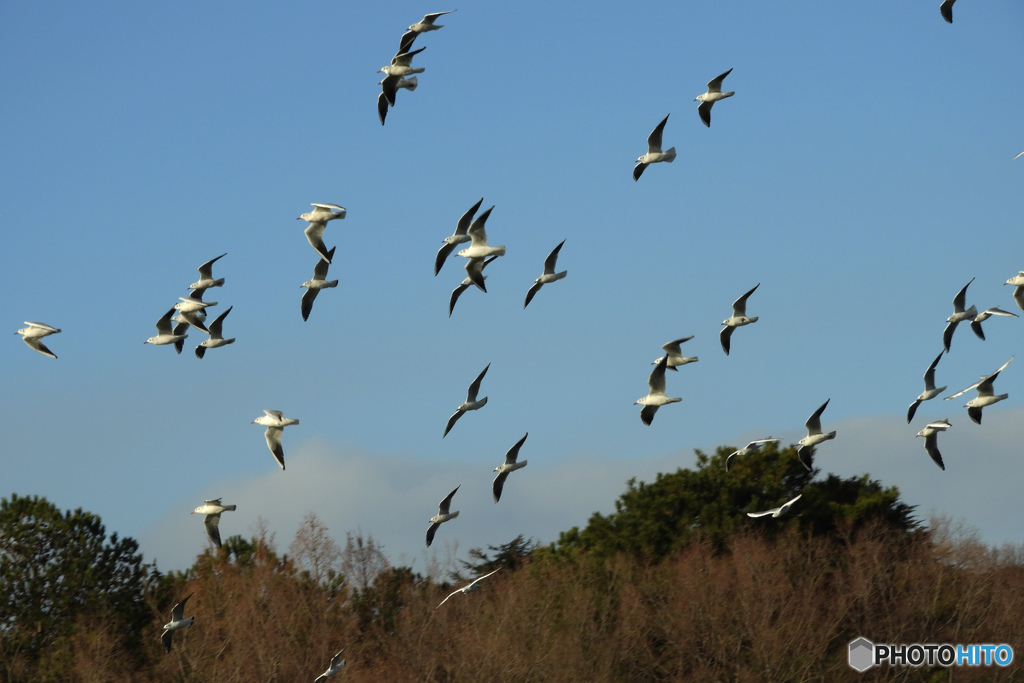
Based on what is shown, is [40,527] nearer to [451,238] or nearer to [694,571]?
[694,571]

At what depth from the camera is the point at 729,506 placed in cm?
5472

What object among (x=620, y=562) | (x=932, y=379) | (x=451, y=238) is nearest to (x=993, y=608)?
(x=620, y=562)

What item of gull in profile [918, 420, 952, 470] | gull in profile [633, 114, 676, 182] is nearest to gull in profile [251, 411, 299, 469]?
gull in profile [633, 114, 676, 182]

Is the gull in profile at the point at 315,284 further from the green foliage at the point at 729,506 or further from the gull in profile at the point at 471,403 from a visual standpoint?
the green foliage at the point at 729,506

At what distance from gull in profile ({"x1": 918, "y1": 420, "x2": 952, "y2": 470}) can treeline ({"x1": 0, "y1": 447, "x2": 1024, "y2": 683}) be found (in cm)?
1470

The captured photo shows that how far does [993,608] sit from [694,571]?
10979 mm

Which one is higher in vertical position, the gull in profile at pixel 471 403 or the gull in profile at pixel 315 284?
the gull in profile at pixel 315 284

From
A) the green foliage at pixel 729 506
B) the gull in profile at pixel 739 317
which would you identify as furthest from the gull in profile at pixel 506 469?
the green foliage at pixel 729 506

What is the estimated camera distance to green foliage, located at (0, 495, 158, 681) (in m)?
50.5

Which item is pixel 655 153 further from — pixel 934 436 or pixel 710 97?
pixel 934 436

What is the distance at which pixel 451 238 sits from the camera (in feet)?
101

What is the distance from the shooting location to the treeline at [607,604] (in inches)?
1768

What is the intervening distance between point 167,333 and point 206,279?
1.61m

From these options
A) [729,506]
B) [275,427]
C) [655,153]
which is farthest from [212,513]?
[729,506]
